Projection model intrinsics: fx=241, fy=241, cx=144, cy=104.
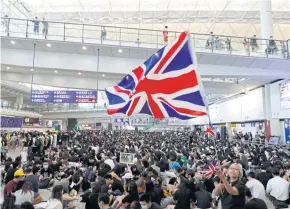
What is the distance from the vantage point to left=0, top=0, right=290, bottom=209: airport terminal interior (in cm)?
499

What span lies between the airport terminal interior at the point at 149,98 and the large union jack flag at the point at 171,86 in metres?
0.02

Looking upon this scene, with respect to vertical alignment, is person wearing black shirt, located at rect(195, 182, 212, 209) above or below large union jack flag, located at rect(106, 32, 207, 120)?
below

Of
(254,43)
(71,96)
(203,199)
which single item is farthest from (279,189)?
(71,96)

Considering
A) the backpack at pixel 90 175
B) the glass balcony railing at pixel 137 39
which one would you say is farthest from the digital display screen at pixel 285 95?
the backpack at pixel 90 175

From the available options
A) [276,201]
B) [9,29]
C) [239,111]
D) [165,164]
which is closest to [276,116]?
[239,111]

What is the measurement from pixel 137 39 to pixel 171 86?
43.0 feet

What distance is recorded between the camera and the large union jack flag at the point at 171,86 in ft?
14.6

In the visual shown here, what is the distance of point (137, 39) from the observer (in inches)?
679

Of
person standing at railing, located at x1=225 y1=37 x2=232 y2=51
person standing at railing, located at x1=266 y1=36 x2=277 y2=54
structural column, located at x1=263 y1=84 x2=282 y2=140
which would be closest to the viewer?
person standing at railing, located at x1=225 y1=37 x2=232 y2=51

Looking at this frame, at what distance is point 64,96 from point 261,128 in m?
20.9

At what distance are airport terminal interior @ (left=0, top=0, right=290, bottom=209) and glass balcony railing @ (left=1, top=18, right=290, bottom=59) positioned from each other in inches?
3.3

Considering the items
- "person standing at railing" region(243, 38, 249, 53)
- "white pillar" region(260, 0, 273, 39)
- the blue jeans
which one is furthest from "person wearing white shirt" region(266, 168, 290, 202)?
"white pillar" region(260, 0, 273, 39)

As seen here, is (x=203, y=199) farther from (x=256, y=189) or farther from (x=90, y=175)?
(x=90, y=175)

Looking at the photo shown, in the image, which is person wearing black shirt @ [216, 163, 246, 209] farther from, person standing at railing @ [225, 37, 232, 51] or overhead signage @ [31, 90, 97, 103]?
person standing at railing @ [225, 37, 232, 51]
